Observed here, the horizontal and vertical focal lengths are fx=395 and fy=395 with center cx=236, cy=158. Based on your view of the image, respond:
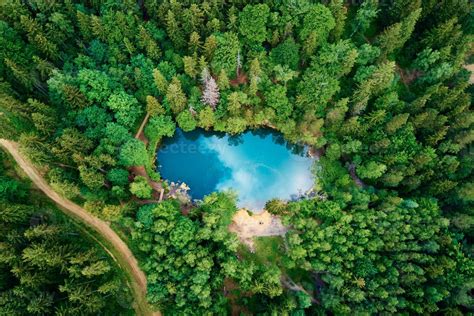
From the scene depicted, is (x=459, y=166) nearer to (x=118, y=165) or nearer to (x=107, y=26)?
(x=118, y=165)

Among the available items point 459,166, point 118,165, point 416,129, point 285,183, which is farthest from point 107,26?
point 459,166

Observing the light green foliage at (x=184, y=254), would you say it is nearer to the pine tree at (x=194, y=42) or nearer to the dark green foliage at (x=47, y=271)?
the dark green foliage at (x=47, y=271)

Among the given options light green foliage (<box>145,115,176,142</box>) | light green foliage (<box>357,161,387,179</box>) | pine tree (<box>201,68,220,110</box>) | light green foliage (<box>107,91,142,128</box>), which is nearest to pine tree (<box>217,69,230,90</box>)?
pine tree (<box>201,68,220,110</box>)

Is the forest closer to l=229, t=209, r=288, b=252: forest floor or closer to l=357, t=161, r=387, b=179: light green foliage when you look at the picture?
l=357, t=161, r=387, b=179: light green foliage

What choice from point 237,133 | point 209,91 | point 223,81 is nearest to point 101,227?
point 209,91

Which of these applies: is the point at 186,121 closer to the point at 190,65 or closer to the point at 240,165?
the point at 190,65

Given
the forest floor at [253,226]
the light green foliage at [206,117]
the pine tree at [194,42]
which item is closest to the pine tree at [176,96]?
the light green foliage at [206,117]
